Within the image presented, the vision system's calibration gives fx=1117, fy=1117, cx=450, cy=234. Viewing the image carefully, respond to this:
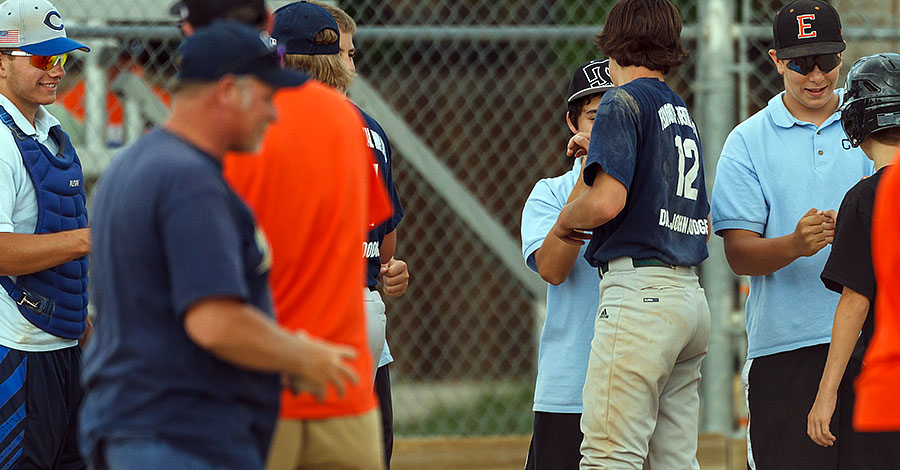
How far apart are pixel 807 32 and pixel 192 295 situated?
2.69m

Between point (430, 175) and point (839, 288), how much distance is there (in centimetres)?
294

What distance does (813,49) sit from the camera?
152 inches

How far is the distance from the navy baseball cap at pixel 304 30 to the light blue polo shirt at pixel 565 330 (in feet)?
3.42

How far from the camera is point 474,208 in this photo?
5961mm

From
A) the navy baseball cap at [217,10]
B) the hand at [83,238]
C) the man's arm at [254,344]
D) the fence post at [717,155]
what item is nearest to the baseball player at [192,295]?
the man's arm at [254,344]

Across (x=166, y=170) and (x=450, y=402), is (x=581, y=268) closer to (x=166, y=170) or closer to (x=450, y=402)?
(x=166, y=170)

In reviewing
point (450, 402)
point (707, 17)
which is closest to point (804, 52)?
point (707, 17)

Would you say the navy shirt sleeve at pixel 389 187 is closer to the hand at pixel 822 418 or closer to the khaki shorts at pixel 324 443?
the khaki shorts at pixel 324 443

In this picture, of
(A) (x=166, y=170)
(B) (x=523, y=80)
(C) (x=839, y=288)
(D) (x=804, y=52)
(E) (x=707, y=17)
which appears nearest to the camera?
(A) (x=166, y=170)

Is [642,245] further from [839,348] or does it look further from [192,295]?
[192,295]

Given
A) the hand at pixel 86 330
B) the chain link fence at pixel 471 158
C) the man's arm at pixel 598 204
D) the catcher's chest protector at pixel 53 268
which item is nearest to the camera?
the man's arm at pixel 598 204

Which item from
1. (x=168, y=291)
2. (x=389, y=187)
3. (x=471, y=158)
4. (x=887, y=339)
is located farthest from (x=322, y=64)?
(x=471, y=158)

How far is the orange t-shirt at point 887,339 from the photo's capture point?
2207 mm

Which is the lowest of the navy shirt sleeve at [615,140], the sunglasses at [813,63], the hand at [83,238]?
the hand at [83,238]
